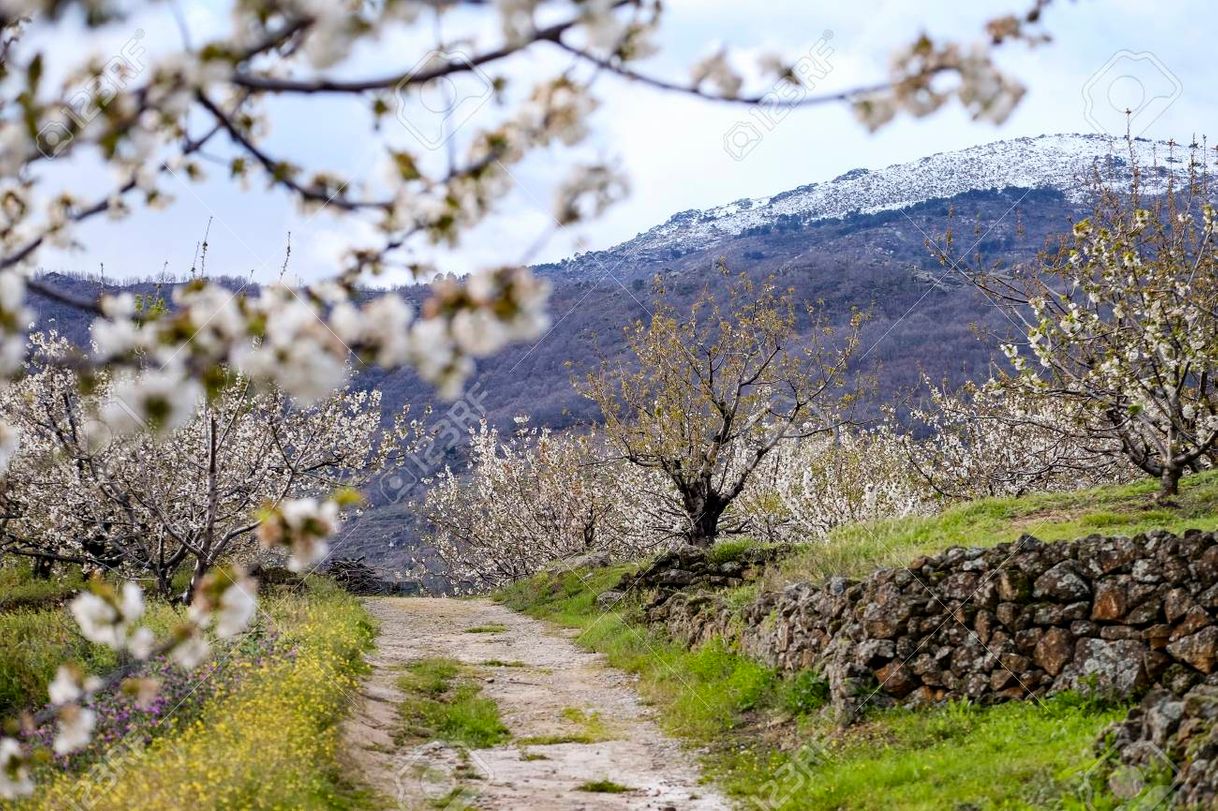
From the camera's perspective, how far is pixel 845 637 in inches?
362

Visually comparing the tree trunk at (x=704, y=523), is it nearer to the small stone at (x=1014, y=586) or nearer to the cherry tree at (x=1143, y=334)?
the cherry tree at (x=1143, y=334)

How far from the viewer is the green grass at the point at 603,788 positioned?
25.3ft

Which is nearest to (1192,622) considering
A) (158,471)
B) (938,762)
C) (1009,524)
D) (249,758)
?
(938,762)

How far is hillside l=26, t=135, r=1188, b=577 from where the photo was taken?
7306cm

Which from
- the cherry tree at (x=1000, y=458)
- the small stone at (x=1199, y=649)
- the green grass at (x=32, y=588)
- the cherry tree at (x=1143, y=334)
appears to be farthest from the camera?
the cherry tree at (x=1000, y=458)

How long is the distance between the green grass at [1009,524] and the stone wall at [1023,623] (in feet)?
4.65

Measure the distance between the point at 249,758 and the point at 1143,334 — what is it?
38.5 feet

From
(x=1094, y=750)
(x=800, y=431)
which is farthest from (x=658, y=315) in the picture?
(x=1094, y=750)

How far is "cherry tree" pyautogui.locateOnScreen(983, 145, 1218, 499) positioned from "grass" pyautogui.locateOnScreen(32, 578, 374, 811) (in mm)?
9623

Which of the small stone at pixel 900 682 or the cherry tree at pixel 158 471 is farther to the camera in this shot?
the cherry tree at pixel 158 471

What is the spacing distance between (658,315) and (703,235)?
170 meters

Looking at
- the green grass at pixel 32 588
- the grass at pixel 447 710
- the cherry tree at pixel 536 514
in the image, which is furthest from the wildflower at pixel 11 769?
the cherry tree at pixel 536 514

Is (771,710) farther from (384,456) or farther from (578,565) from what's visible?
(578,565)

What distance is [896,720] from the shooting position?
806 centimetres
